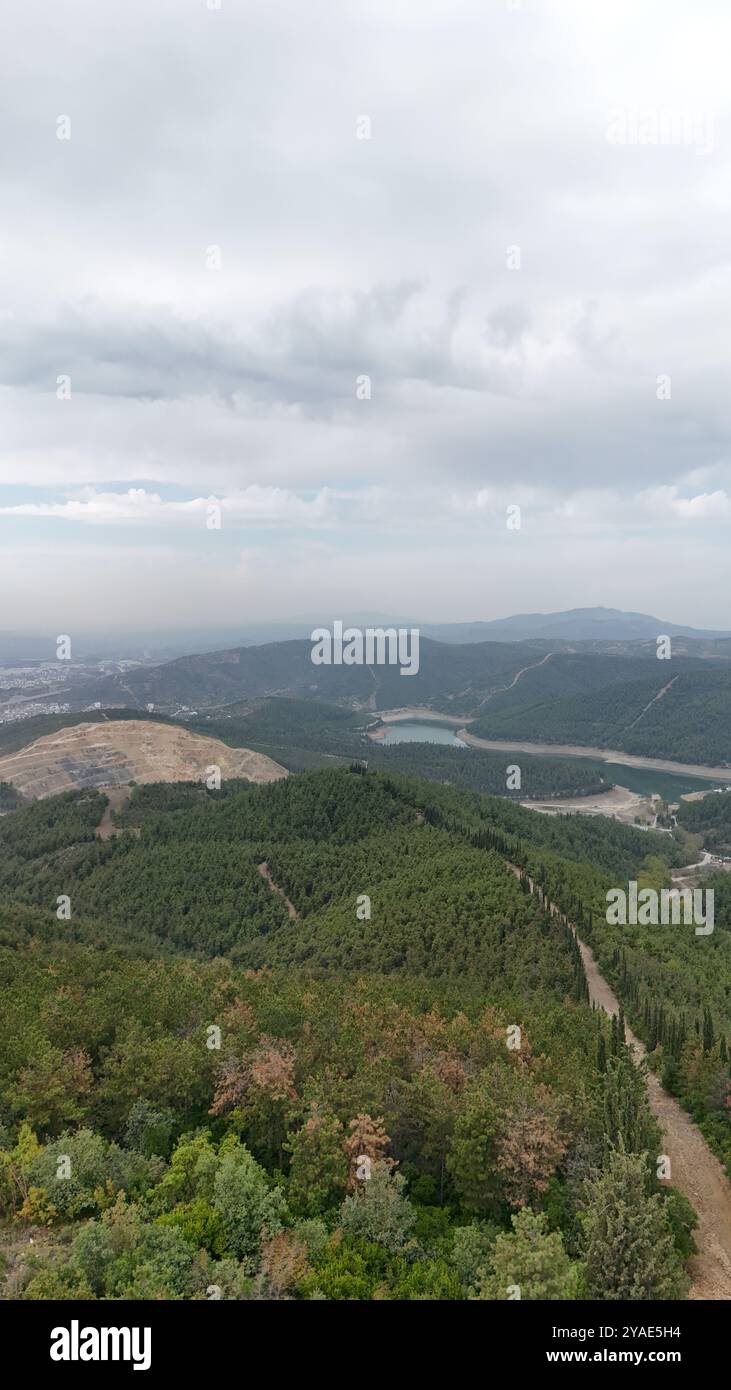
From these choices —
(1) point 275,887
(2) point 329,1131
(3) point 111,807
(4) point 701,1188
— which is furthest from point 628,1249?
(3) point 111,807

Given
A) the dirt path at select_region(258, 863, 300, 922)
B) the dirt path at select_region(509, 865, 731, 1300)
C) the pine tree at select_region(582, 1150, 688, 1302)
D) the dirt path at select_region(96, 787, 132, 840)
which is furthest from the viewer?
the dirt path at select_region(96, 787, 132, 840)

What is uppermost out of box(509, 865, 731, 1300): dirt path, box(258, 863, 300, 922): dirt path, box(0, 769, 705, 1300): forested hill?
box(0, 769, 705, 1300): forested hill

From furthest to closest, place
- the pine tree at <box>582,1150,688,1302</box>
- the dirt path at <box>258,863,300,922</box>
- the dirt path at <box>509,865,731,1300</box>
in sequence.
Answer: the dirt path at <box>258,863,300,922</box>, the dirt path at <box>509,865,731,1300</box>, the pine tree at <box>582,1150,688,1302</box>

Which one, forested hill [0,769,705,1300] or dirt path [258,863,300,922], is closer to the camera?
forested hill [0,769,705,1300]

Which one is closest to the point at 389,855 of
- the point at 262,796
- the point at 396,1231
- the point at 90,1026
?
the point at 262,796

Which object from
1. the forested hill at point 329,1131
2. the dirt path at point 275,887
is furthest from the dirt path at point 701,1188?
the dirt path at point 275,887

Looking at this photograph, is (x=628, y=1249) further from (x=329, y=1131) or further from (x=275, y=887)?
(x=275, y=887)

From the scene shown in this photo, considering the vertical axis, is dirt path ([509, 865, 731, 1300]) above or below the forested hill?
below

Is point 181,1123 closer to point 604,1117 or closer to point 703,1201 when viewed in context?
point 604,1117

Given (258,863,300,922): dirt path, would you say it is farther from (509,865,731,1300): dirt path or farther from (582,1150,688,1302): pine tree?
(582,1150,688,1302): pine tree

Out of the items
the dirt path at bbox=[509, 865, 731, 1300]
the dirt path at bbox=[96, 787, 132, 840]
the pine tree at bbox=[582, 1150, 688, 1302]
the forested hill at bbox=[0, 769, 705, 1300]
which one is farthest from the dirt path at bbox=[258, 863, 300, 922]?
the pine tree at bbox=[582, 1150, 688, 1302]
